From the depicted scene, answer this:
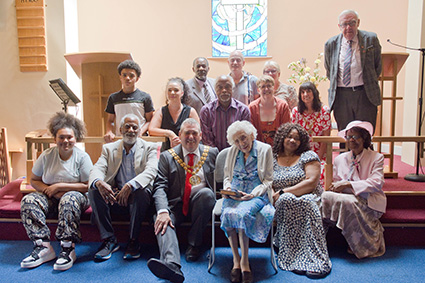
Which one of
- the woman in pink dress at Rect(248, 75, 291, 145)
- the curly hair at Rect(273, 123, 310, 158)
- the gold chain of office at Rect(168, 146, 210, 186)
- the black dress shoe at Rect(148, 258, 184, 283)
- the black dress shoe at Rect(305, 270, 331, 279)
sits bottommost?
the black dress shoe at Rect(305, 270, 331, 279)

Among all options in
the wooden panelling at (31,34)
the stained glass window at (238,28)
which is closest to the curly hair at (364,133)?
the stained glass window at (238,28)

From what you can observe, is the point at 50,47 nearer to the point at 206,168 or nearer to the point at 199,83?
the point at 199,83

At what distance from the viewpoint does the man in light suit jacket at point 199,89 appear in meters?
4.09

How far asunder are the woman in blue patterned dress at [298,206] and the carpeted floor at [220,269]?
122 mm

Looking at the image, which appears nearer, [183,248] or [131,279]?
[131,279]

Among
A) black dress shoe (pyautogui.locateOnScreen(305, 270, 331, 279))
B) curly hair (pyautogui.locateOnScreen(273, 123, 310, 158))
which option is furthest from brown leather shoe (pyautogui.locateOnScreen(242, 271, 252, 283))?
curly hair (pyautogui.locateOnScreen(273, 123, 310, 158))

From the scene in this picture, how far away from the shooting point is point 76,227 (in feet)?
9.68

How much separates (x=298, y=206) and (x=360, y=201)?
22.7 inches

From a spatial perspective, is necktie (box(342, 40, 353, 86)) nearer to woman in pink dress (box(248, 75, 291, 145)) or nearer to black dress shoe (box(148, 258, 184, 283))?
woman in pink dress (box(248, 75, 291, 145))

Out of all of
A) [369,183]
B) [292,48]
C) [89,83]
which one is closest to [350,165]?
[369,183]

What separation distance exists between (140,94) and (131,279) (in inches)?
→ 75.6

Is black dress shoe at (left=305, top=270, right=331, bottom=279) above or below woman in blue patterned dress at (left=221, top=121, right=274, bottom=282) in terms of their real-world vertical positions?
below

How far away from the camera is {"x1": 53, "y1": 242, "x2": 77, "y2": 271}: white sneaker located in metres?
2.77

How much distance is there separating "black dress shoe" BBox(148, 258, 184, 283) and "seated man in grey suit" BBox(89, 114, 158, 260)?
62 centimetres
